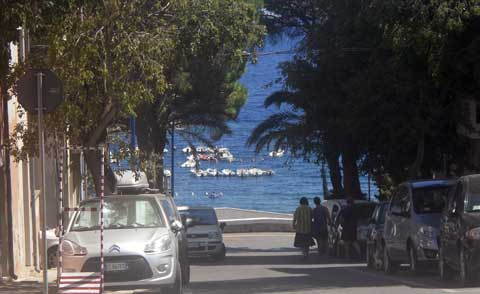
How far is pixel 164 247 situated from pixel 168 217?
1.15 m

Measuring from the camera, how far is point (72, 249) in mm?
15922

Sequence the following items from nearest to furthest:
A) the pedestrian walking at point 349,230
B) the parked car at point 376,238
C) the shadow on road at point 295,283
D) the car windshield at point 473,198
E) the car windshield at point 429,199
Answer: the car windshield at point 473,198 → the shadow on road at point 295,283 → the car windshield at point 429,199 → the parked car at point 376,238 → the pedestrian walking at point 349,230

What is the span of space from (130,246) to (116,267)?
1.27 ft

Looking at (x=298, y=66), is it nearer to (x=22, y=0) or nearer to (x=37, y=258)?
(x=37, y=258)

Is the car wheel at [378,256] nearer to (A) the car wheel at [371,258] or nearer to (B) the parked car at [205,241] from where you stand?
(A) the car wheel at [371,258]

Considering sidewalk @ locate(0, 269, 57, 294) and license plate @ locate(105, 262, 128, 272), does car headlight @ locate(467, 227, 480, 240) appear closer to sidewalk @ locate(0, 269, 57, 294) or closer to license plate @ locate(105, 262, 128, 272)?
license plate @ locate(105, 262, 128, 272)

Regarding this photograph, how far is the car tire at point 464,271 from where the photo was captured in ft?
54.1

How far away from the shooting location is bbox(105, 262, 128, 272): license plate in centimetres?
1576

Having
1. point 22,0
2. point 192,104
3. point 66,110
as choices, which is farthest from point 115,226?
point 192,104

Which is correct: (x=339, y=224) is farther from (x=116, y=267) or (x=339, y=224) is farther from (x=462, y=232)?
(x=116, y=267)

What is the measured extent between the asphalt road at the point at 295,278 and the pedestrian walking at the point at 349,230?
560 mm

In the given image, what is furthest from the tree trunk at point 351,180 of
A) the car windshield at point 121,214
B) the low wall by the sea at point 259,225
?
the car windshield at point 121,214

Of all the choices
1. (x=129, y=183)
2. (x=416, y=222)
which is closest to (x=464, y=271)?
(x=416, y=222)

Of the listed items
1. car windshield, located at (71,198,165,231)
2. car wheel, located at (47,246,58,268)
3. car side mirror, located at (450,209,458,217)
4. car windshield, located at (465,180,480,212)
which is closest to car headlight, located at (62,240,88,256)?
car windshield, located at (71,198,165,231)
